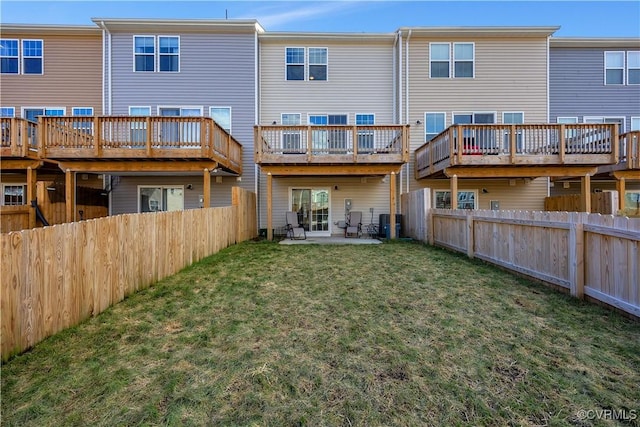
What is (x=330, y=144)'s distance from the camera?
412 inches

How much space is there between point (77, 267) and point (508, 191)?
1380 centimetres

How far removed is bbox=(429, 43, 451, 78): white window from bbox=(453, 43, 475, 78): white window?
10.8 inches

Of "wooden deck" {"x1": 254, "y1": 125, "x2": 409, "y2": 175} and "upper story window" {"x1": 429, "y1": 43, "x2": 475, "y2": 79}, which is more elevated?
"upper story window" {"x1": 429, "y1": 43, "x2": 475, "y2": 79}

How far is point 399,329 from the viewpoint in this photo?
11.1 feet

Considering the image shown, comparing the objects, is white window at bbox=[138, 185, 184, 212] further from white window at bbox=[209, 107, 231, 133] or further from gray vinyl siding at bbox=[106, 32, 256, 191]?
white window at bbox=[209, 107, 231, 133]

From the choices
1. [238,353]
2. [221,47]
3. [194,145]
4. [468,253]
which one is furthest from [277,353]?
[221,47]

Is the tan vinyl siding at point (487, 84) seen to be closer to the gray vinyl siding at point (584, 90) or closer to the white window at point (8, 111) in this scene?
the gray vinyl siding at point (584, 90)

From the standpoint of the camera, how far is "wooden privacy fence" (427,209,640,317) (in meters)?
3.48

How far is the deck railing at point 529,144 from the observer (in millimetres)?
9562

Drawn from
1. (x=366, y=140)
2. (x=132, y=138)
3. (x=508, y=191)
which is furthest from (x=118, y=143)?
(x=508, y=191)

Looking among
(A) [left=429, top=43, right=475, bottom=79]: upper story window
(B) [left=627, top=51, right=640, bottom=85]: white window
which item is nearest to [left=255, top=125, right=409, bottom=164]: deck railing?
(A) [left=429, top=43, right=475, bottom=79]: upper story window

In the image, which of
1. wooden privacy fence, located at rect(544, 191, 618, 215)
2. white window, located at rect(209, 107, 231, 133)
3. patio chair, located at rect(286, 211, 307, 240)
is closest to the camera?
wooden privacy fence, located at rect(544, 191, 618, 215)

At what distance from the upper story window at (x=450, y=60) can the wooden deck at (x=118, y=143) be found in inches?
353

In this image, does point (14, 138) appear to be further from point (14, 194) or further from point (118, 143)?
point (14, 194)
